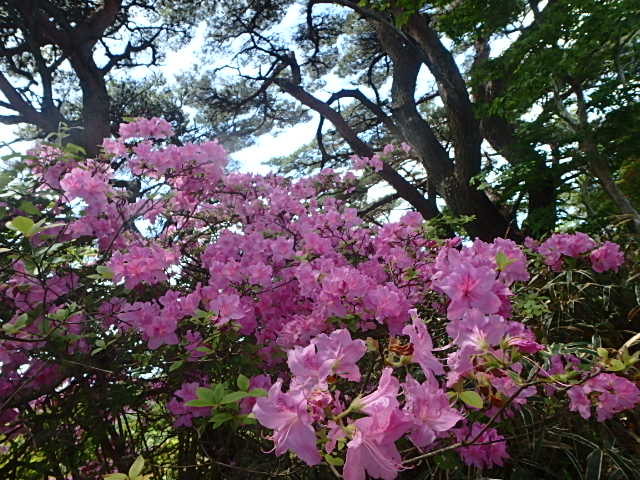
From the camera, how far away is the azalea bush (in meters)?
0.72

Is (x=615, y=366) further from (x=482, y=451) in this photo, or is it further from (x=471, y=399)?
(x=482, y=451)

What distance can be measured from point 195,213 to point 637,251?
8.84 ft

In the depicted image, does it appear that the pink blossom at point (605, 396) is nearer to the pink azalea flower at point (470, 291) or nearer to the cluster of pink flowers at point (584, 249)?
the pink azalea flower at point (470, 291)

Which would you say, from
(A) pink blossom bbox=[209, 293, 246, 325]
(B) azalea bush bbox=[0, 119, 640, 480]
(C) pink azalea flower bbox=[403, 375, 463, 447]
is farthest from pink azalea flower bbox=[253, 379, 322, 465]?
(A) pink blossom bbox=[209, 293, 246, 325]

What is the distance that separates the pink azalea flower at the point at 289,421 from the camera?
60 cm

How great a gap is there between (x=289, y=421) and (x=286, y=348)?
2.45 feet

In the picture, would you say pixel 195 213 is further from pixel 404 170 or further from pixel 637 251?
pixel 404 170

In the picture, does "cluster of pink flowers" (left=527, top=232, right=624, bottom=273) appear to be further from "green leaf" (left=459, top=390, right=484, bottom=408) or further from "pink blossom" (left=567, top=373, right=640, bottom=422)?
"green leaf" (left=459, top=390, right=484, bottom=408)

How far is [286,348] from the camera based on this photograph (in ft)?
4.43

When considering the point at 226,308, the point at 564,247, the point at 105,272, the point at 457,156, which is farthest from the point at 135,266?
the point at 457,156

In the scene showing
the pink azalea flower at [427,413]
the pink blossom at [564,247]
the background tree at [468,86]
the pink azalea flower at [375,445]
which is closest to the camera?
the pink azalea flower at [375,445]

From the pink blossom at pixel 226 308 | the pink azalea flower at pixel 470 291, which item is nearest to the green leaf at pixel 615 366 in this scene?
the pink azalea flower at pixel 470 291

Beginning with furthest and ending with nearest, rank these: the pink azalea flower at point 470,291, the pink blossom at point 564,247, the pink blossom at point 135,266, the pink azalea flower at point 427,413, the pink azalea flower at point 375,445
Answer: the pink blossom at point 564,247
the pink blossom at point 135,266
the pink azalea flower at point 470,291
the pink azalea flower at point 427,413
the pink azalea flower at point 375,445

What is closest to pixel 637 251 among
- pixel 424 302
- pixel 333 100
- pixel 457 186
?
pixel 424 302
